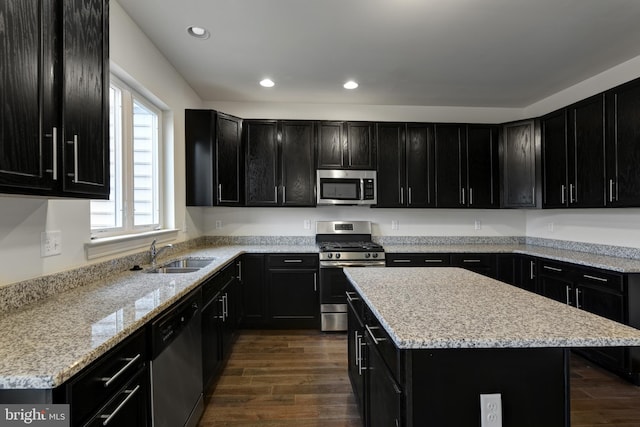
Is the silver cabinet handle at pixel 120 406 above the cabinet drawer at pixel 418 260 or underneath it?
underneath

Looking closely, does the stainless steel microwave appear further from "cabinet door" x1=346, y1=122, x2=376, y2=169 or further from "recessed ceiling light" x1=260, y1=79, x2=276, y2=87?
"recessed ceiling light" x1=260, y1=79, x2=276, y2=87

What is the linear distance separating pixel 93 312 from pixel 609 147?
392cm

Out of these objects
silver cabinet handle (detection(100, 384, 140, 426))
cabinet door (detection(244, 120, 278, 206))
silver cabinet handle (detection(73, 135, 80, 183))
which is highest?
cabinet door (detection(244, 120, 278, 206))

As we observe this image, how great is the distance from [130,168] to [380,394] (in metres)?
2.44

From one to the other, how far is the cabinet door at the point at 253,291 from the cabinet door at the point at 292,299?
9 cm

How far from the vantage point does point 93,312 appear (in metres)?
1.33

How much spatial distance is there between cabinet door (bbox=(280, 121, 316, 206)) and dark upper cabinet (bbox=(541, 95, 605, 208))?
2643mm

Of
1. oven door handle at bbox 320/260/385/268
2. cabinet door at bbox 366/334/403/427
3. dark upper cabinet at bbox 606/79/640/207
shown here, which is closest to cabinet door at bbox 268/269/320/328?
oven door handle at bbox 320/260/385/268

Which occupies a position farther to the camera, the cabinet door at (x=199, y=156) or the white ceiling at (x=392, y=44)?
the cabinet door at (x=199, y=156)

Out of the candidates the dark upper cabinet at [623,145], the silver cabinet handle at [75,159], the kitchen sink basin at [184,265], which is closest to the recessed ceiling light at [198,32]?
the silver cabinet handle at [75,159]

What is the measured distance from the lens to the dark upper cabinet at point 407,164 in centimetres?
387

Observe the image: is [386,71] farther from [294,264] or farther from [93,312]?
[93,312]

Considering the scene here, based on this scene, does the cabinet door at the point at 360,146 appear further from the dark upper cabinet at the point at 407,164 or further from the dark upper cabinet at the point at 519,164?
the dark upper cabinet at the point at 519,164

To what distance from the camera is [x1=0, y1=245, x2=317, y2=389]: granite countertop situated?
2.82 ft
